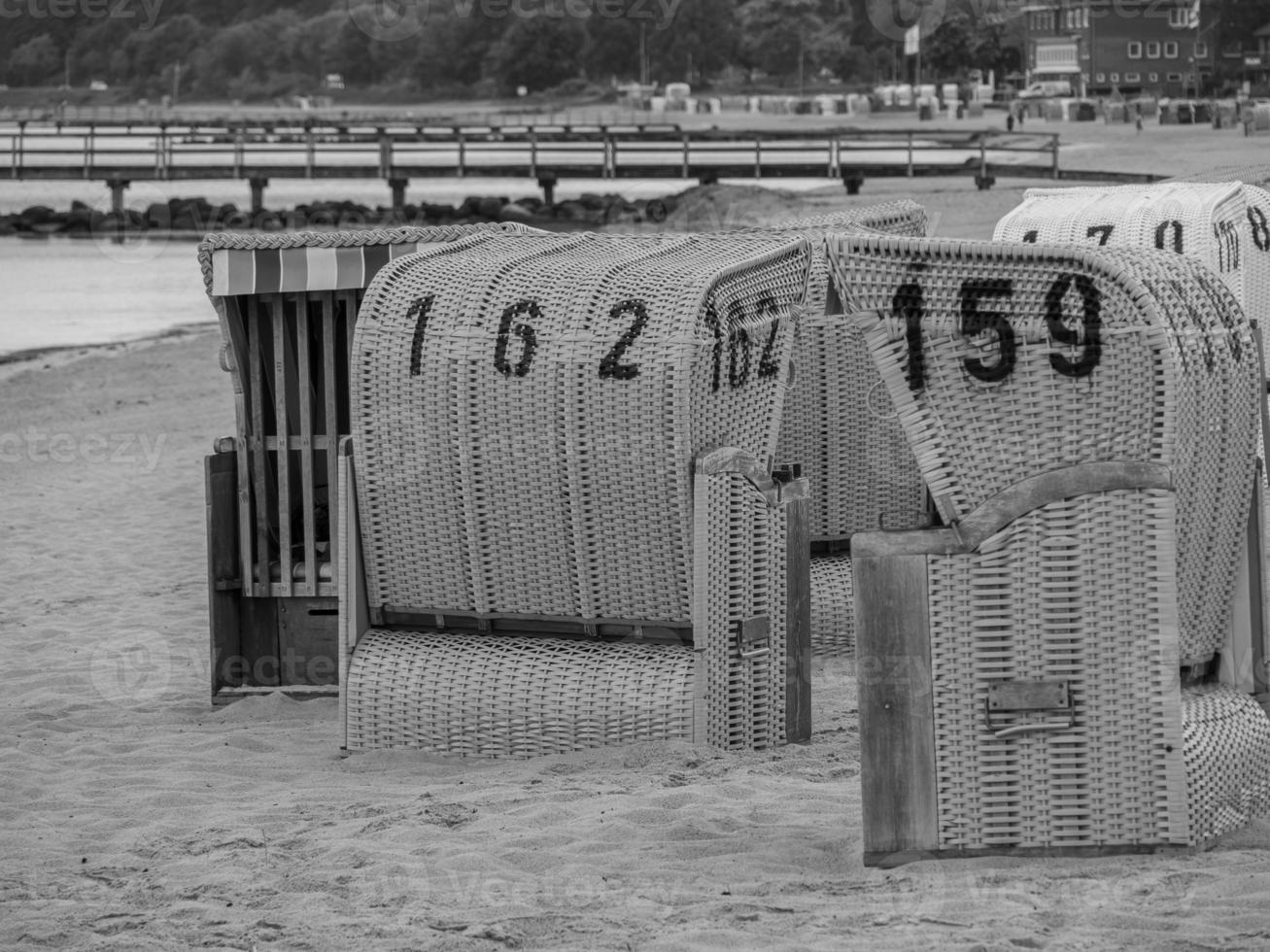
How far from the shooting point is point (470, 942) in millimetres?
3496

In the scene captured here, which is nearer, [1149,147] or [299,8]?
[1149,147]

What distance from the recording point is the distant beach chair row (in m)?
3.61

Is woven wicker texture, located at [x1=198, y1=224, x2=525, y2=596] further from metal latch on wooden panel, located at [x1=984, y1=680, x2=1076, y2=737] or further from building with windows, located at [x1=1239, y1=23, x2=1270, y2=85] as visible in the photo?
building with windows, located at [x1=1239, y1=23, x2=1270, y2=85]

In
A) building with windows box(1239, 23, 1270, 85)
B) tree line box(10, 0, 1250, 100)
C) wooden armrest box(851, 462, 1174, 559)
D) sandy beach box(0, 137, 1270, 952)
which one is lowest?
sandy beach box(0, 137, 1270, 952)

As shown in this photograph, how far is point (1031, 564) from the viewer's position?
3617 millimetres

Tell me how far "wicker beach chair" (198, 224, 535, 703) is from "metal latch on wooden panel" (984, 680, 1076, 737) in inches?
105

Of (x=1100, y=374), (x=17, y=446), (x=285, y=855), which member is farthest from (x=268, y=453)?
(x=17, y=446)

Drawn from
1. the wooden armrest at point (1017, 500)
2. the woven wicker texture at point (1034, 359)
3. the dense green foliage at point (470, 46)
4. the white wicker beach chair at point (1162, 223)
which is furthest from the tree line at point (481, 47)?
the wooden armrest at point (1017, 500)

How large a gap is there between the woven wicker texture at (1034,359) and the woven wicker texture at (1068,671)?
0.31 ft

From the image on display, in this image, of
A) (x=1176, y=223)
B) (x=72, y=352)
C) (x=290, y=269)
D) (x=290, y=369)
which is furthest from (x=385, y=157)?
(x=290, y=269)

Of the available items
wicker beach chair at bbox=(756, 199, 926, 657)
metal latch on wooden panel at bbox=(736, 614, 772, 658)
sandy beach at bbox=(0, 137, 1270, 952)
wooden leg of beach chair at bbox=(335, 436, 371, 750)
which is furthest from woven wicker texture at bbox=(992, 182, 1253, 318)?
wooden leg of beach chair at bbox=(335, 436, 371, 750)

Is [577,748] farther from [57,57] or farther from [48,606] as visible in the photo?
[57,57]

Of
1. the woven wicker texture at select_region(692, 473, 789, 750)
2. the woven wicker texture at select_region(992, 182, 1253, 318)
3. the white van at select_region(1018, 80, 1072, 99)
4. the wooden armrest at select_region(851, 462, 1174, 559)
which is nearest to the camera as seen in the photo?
the wooden armrest at select_region(851, 462, 1174, 559)

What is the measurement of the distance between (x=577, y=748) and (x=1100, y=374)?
194 cm
